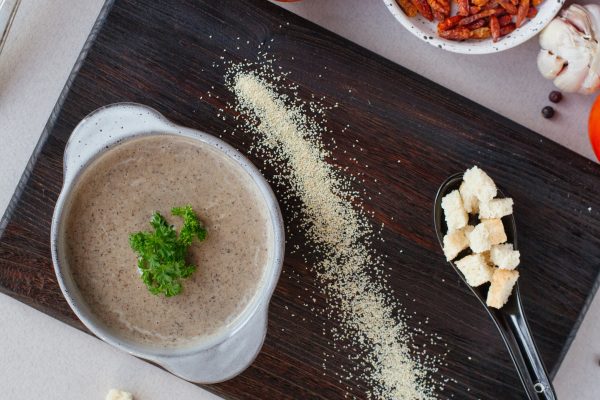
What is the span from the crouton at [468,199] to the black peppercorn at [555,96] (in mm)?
363

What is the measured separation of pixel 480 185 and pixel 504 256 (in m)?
0.19

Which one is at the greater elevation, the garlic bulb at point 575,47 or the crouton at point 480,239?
the garlic bulb at point 575,47

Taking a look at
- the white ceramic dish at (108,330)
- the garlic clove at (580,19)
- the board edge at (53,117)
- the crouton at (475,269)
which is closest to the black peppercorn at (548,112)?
the garlic clove at (580,19)

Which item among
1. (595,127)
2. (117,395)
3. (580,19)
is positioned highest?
(580,19)

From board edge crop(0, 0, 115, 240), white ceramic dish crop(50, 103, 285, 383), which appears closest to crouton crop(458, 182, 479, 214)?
white ceramic dish crop(50, 103, 285, 383)

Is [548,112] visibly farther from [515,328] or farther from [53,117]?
[53,117]

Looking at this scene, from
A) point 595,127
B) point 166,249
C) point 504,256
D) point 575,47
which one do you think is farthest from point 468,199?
point 166,249

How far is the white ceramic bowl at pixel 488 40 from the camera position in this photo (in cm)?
181

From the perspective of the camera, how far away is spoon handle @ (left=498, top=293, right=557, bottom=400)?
1814 mm

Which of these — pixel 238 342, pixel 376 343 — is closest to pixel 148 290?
pixel 238 342

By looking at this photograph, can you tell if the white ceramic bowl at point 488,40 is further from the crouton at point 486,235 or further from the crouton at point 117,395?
the crouton at point 117,395

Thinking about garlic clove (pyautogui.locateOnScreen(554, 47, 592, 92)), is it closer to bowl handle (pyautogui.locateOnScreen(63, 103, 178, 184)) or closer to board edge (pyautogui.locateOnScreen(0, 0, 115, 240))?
bowl handle (pyautogui.locateOnScreen(63, 103, 178, 184))

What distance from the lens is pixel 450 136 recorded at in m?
1.88

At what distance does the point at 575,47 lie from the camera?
1866 mm
